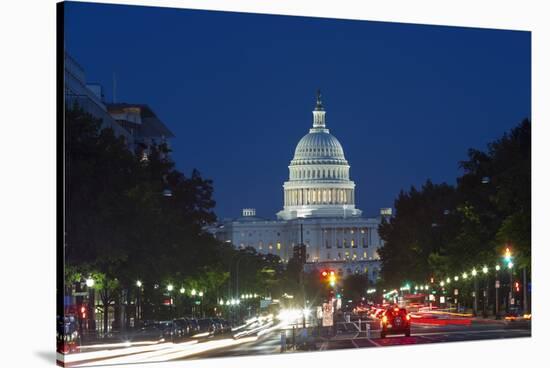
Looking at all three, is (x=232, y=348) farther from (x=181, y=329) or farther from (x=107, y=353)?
(x=181, y=329)

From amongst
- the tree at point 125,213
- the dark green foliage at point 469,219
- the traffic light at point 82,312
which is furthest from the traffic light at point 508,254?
the traffic light at point 82,312

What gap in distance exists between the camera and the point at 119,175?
65875 millimetres

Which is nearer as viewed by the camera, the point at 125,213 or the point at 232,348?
the point at 232,348

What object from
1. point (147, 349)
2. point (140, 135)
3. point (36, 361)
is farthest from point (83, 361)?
point (140, 135)

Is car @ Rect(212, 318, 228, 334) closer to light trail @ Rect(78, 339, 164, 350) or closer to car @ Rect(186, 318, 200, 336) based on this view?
car @ Rect(186, 318, 200, 336)

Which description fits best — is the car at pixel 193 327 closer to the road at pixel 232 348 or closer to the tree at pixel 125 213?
the tree at pixel 125 213

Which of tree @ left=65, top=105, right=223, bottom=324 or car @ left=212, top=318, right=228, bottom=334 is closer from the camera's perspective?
tree @ left=65, top=105, right=223, bottom=324

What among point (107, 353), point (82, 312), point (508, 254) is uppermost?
point (508, 254)

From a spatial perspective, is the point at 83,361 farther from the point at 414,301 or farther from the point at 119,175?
the point at 414,301

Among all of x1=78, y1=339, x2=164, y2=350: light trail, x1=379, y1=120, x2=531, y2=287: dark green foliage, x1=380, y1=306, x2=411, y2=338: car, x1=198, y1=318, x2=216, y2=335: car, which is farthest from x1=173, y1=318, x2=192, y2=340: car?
x1=379, y1=120, x2=531, y2=287: dark green foliage

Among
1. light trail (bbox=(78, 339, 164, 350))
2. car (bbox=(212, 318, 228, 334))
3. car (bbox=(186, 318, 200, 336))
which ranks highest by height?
light trail (bbox=(78, 339, 164, 350))

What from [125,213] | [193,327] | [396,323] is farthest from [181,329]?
[396,323]
